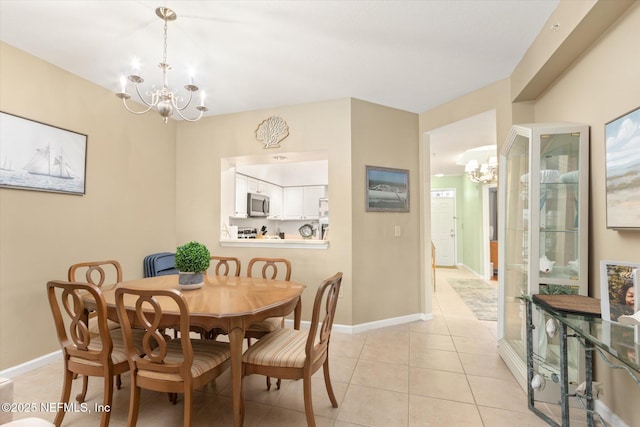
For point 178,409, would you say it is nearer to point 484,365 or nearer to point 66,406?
point 66,406

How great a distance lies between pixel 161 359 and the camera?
1.60 metres

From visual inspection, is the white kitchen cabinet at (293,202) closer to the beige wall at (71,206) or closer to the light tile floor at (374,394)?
the beige wall at (71,206)

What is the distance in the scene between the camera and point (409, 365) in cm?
262

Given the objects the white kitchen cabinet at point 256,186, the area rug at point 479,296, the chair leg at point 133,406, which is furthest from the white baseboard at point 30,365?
the area rug at point 479,296

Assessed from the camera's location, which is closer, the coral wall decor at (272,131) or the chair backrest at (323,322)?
the chair backrest at (323,322)

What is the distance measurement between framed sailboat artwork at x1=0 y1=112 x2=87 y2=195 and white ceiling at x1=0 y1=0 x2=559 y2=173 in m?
0.61

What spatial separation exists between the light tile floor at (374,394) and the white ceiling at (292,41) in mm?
2254

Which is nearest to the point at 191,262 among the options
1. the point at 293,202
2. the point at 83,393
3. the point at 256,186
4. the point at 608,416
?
the point at 83,393

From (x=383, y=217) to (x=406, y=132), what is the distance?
112cm

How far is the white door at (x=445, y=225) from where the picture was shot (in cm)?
819

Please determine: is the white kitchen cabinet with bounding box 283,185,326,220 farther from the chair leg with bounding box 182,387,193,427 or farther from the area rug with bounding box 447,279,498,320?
the chair leg with bounding box 182,387,193,427

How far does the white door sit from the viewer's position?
8.19 metres

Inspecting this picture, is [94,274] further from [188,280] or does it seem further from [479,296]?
[479,296]

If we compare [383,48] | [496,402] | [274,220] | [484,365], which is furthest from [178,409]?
[274,220]
